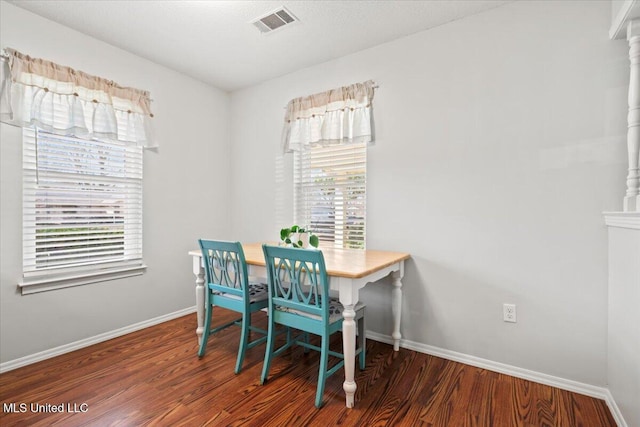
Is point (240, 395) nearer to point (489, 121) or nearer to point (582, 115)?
point (489, 121)

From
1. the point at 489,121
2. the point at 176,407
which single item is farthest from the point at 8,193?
the point at 489,121

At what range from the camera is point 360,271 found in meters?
1.82

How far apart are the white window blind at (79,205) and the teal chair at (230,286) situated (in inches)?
40.1

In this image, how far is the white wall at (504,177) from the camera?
73.5 inches

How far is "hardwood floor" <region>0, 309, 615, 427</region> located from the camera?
166 centimetres

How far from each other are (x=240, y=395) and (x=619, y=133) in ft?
8.83

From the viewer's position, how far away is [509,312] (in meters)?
2.10

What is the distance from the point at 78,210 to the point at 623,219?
3582 mm

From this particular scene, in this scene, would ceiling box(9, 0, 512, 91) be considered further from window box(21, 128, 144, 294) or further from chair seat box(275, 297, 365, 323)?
chair seat box(275, 297, 365, 323)

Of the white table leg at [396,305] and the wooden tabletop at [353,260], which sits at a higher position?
the wooden tabletop at [353,260]

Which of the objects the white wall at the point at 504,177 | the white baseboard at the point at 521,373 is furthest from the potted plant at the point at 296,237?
Result: the white baseboard at the point at 521,373

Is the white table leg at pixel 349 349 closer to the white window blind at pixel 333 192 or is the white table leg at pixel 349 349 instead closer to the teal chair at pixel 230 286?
the teal chair at pixel 230 286

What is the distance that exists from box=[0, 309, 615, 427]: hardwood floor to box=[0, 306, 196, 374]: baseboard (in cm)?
6

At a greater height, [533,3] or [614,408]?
[533,3]
